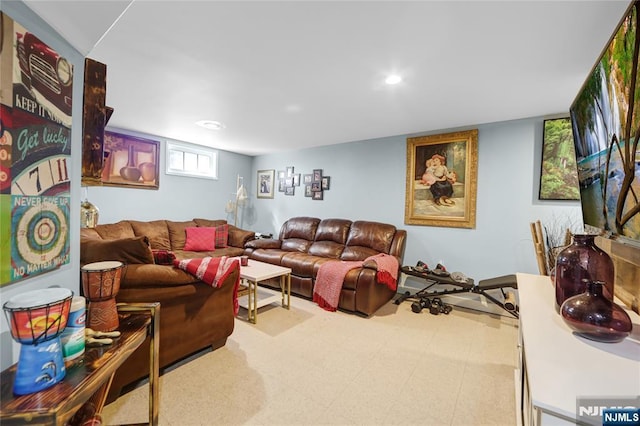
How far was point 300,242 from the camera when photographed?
4473mm

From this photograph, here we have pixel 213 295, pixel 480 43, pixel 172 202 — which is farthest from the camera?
pixel 172 202

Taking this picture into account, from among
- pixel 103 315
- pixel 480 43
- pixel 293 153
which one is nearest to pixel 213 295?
pixel 103 315

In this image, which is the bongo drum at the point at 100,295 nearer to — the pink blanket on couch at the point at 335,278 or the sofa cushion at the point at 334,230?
the pink blanket on couch at the point at 335,278

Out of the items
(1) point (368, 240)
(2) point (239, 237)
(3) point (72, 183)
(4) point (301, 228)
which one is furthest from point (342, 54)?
(2) point (239, 237)

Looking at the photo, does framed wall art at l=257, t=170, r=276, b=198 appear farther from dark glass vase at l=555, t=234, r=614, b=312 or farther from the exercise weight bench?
dark glass vase at l=555, t=234, r=614, b=312

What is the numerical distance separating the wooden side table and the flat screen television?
196cm

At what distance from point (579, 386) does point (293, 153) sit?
16.2ft

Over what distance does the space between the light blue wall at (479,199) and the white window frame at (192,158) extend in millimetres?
2215

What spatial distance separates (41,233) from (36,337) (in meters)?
0.39

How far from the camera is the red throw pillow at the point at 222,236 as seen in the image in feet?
15.4

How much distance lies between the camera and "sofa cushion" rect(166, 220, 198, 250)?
4.38m

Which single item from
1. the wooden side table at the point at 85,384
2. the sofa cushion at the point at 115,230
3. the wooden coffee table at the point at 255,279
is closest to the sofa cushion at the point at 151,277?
the wooden side table at the point at 85,384

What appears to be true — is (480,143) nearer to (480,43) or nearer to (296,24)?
(480,43)

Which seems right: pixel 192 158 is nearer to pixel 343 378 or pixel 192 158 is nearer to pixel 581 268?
pixel 343 378
